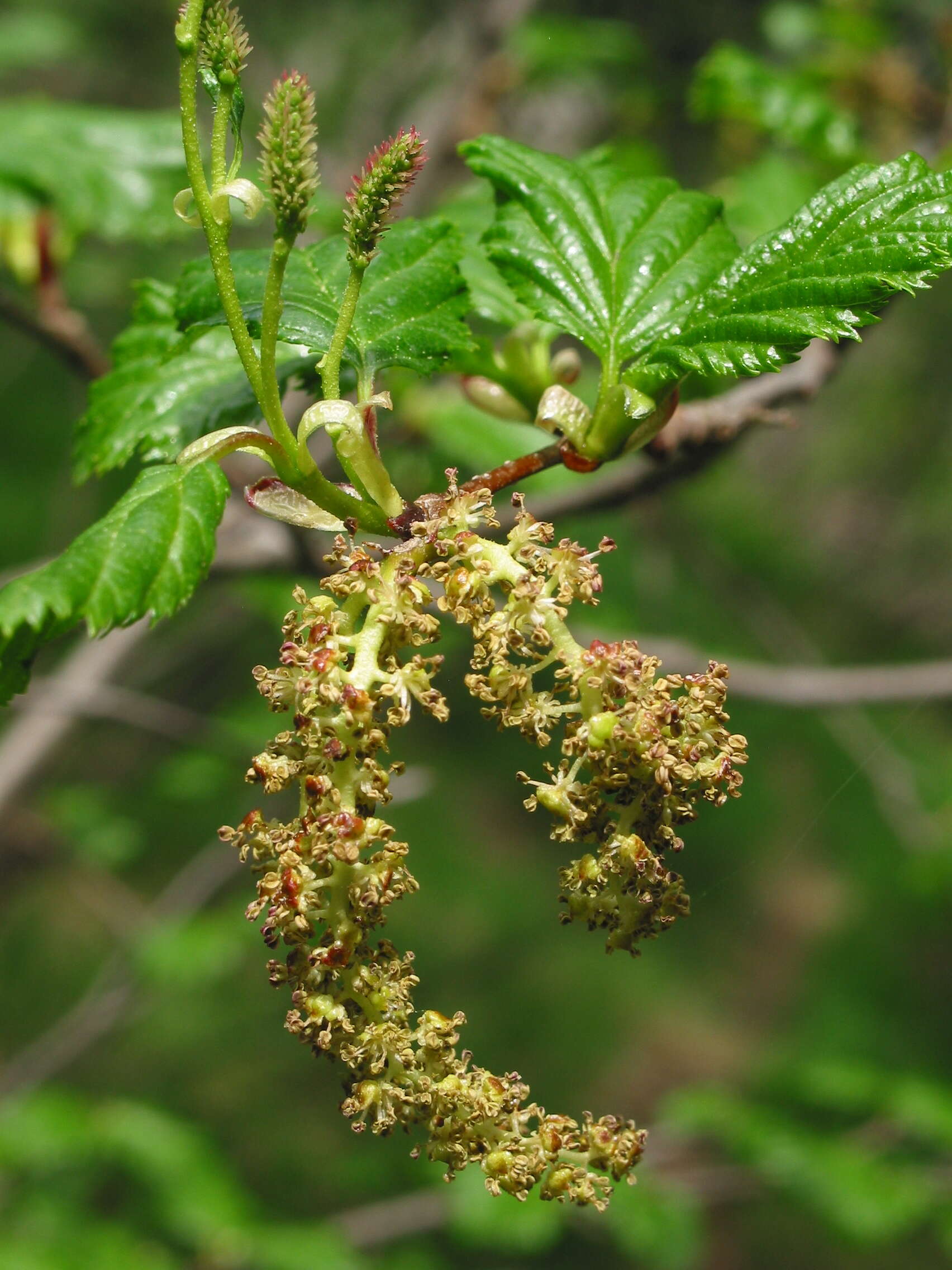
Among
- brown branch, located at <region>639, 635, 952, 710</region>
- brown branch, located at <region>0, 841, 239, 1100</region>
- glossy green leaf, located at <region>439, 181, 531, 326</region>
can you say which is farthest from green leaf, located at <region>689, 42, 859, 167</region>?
brown branch, located at <region>0, 841, 239, 1100</region>

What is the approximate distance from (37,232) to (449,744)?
19.5 feet

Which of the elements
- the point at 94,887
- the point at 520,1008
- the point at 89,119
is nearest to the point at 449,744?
the point at 520,1008

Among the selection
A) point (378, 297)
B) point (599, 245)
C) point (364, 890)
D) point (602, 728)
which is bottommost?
point (364, 890)

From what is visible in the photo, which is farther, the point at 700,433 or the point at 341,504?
the point at 700,433

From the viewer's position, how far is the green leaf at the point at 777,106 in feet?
6.40

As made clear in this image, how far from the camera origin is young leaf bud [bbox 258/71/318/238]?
0.63 metres

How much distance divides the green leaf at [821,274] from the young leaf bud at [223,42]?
383 mm

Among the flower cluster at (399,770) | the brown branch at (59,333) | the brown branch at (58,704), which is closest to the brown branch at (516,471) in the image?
the flower cluster at (399,770)

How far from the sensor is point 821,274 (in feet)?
2.85

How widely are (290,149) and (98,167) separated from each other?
1630 millimetres

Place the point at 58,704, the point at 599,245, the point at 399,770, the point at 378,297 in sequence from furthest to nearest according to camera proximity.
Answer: the point at 58,704 → the point at 599,245 → the point at 378,297 → the point at 399,770

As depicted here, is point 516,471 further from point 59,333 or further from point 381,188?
point 59,333

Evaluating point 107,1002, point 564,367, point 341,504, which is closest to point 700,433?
point 564,367

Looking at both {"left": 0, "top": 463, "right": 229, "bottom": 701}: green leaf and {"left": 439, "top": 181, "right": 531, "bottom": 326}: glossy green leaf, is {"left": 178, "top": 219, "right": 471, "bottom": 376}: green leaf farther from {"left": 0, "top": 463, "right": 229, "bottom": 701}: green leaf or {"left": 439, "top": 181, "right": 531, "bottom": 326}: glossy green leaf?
{"left": 0, "top": 463, "right": 229, "bottom": 701}: green leaf
